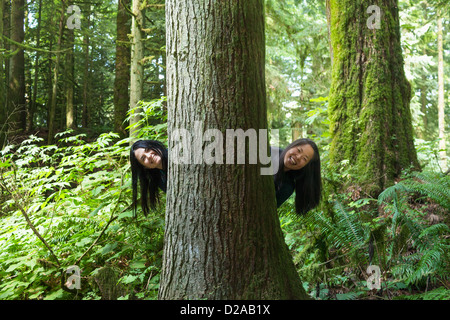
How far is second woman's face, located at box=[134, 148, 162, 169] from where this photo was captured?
3574 mm

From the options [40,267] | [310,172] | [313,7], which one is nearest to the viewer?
[310,172]

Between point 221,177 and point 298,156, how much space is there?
111 cm

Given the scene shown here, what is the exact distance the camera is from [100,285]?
11.0 ft

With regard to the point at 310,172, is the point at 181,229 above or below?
below

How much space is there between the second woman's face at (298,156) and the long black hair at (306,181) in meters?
0.03

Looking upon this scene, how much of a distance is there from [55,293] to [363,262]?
10.3 ft

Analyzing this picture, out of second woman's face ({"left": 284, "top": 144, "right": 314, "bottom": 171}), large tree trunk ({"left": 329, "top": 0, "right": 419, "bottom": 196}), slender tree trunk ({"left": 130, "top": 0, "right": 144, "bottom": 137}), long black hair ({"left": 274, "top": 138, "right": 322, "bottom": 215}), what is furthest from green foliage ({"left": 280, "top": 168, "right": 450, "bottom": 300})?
slender tree trunk ({"left": 130, "top": 0, "right": 144, "bottom": 137})

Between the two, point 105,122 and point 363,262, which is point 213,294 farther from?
point 105,122

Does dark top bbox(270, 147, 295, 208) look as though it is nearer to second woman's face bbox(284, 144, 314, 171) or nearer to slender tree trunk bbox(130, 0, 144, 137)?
second woman's face bbox(284, 144, 314, 171)

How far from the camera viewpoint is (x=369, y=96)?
5.12m

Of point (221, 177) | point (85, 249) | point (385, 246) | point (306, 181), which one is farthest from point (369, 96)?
point (85, 249)

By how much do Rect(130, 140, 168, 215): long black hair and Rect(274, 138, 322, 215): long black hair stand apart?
3.96ft

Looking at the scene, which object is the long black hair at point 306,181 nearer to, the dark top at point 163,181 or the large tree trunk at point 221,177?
the large tree trunk at point 221,177
